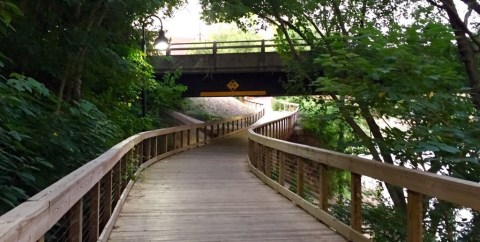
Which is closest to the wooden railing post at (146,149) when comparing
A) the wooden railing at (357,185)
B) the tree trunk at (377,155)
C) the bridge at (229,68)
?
the wooden railing at (357,185)

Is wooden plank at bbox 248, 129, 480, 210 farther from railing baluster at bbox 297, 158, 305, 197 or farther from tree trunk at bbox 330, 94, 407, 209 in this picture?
railing baluster at bbox 297, 158, 305, 197

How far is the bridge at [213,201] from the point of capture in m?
2.86

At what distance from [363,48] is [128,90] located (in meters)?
9.60

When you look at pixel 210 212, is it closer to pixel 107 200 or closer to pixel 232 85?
pixel 107 200

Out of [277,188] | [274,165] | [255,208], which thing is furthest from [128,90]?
[255,208]

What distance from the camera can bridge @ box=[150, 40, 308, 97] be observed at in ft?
65.6

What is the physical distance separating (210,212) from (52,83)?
4554 millimetres

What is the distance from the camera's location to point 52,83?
8.81 m

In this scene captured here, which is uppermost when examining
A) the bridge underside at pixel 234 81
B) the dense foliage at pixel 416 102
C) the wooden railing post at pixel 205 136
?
the bridge underside at pixel 234 81

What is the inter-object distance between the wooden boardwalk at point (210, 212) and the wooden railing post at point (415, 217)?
4.50 ft

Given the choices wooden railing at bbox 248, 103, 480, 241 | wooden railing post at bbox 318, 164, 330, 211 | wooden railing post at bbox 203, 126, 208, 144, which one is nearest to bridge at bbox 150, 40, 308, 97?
wooden railing post at bbox 203, 126, 208, 144

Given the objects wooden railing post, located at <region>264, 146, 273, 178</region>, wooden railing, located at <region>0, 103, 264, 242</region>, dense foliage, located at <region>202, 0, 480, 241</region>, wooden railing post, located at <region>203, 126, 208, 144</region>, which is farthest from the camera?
wooden railing post, located at <region>203, 126, 208, 144</region>

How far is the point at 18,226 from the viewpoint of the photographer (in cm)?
188

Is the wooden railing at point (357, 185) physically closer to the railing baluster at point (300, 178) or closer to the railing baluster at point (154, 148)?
the railing baluster at point (300, 178)
